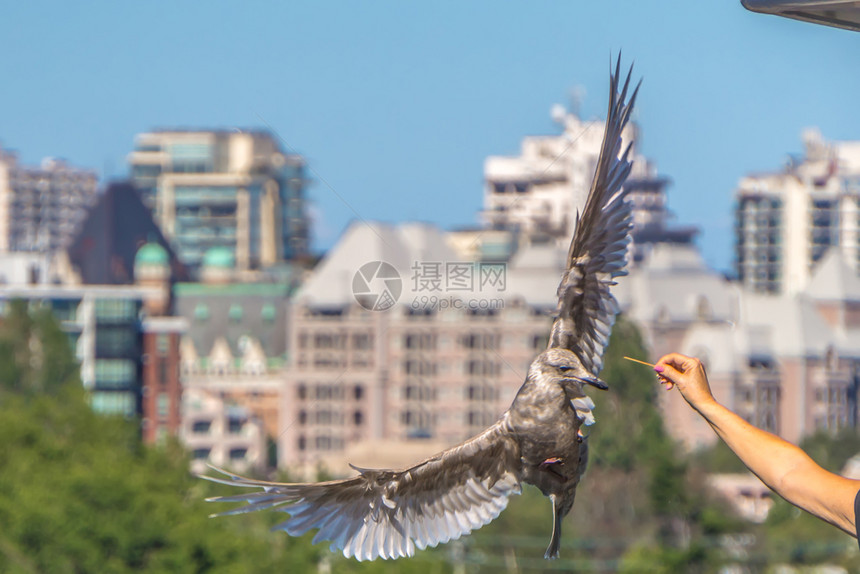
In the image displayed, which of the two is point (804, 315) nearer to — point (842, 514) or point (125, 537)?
point (125, 537)

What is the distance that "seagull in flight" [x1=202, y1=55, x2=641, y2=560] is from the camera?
4.96 metres

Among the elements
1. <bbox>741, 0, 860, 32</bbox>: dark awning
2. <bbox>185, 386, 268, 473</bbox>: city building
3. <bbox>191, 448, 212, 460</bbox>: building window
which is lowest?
<bbox>191, 448, 212, 460</bbox>: building window

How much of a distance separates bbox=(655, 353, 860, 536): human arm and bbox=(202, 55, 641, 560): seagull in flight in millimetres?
299

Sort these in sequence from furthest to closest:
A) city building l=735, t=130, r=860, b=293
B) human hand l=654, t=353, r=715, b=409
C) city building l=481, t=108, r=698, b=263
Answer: city building l=735, t=130, r=860, b=293, city building l=481, t=108, r=698, b=263, human hand l=654, t=353, r=715, b=409

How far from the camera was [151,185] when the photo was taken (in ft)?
484

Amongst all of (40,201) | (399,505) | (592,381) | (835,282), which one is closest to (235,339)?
(835,282)

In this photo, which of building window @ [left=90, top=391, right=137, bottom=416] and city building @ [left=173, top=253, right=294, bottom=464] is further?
city building @ [left=173, top=253, right=294, bottom=464]

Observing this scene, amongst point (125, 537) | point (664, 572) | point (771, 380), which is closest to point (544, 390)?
point (125, 537)

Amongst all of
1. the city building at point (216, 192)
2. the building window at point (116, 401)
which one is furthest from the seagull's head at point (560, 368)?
the city building at point (216, 192)

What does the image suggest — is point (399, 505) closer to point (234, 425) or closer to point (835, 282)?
point (234, 425)

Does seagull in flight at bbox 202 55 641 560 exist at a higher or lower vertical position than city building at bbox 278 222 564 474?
higher

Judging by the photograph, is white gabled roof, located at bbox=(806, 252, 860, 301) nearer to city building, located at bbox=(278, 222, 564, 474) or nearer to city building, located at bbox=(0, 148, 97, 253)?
city building, located at bbox=(278, 222, 564, 474)

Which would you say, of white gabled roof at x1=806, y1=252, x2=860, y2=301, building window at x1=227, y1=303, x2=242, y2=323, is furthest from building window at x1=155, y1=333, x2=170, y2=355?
white gabled roof at x1=806, y1=252, x2=860, y2=301

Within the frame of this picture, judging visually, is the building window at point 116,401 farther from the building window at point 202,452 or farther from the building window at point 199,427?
the building window at point 202,452
